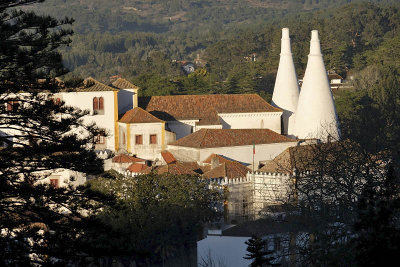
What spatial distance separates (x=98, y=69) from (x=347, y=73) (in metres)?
67.2

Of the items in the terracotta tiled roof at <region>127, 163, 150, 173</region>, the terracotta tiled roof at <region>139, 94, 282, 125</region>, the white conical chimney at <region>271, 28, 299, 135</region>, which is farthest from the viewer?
the white conical chimney at <region>271, 28, 299, 135</region>

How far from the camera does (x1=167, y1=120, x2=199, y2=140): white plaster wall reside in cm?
4297

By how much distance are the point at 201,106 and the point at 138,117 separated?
386 centimetres

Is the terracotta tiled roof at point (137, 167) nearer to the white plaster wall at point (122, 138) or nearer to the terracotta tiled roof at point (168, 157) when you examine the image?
the terracotta tiled roof at point (168, 157)

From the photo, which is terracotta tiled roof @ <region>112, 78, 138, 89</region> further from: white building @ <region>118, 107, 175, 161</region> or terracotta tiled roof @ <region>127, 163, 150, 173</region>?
terracotta tiled roof @ <region>127, 163, 150, 173</region>

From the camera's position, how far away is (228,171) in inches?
1380

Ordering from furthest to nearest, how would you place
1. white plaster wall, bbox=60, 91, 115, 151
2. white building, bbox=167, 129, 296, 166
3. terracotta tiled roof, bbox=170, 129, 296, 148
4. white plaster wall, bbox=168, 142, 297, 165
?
white plaster wall, bbox=60, 91, 115, 151
terracotta tiled roof, bbox=170, 129, 296, 148
white building, bbox=167, 129, 296, 166
white plaster wall, bbox=168, 142, 297, 165

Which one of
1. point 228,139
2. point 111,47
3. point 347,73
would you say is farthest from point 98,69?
point 228,139

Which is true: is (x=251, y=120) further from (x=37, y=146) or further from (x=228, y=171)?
(x=37, y=146)

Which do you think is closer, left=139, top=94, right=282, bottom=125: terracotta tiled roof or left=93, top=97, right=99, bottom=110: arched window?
left=93, top=97, right=99, bottom=110: arched window

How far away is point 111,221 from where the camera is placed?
27.4 m

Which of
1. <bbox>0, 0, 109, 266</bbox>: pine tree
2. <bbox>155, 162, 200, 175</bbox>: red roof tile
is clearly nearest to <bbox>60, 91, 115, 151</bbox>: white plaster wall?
<bbox>155, 162, 200, 175</bbox>: red roof tile

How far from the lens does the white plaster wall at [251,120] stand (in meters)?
43.7

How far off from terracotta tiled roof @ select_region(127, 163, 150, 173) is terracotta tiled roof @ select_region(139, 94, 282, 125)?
4.23 metres
